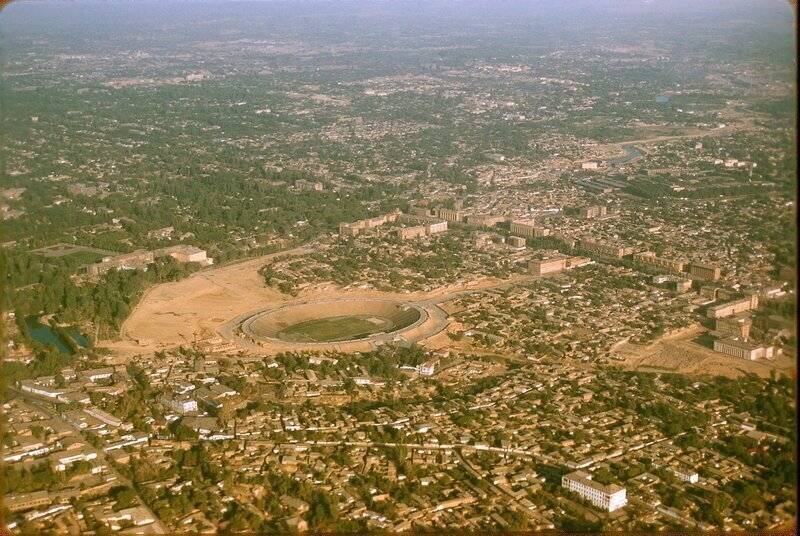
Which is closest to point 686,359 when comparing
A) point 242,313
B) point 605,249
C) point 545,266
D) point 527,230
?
point 545,266

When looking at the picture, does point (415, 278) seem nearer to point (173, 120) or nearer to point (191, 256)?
point (191, 256)

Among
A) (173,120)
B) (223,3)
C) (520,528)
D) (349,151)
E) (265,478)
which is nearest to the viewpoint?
(520,528)

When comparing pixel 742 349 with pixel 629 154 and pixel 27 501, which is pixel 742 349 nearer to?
pixel 27 501

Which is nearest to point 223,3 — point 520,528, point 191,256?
point 191,256

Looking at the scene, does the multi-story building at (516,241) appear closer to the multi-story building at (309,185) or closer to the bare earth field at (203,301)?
the bare earth field at (203,301)

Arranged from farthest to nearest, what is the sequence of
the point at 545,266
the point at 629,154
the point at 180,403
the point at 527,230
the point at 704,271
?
the point at 629,154 → the point at 527,230 → the point at 545,266 → the point at 704,271 → the point at 180,403

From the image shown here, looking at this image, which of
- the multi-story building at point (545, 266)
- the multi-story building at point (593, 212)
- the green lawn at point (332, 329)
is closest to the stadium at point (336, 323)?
the green lawn at point (332, 329)
